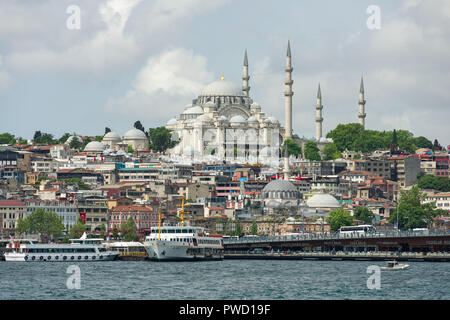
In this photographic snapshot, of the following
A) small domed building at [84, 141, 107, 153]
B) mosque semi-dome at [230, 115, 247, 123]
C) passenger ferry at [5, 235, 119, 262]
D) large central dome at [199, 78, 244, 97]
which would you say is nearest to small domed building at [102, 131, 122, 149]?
small domed building at [84, 141, 107, 153]

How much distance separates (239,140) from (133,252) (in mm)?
74455

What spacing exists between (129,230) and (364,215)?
104 feet

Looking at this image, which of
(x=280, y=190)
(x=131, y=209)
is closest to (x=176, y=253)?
(x=131, y=209)

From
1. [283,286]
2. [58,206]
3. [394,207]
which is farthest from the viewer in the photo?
[394,207]

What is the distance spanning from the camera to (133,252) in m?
103

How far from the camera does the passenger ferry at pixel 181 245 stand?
95000mm

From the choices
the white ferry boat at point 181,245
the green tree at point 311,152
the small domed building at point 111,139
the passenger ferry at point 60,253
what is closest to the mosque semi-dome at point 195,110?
the small domed building at point 111,139

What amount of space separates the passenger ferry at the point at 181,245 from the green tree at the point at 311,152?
7682 centimetres

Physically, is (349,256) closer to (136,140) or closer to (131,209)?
(131,209)

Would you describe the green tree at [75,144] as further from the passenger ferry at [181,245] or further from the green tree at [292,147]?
the passenger ferry at [181,245]

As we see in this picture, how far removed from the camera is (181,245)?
95.6m

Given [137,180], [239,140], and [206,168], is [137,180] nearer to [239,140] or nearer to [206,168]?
[206,168]
